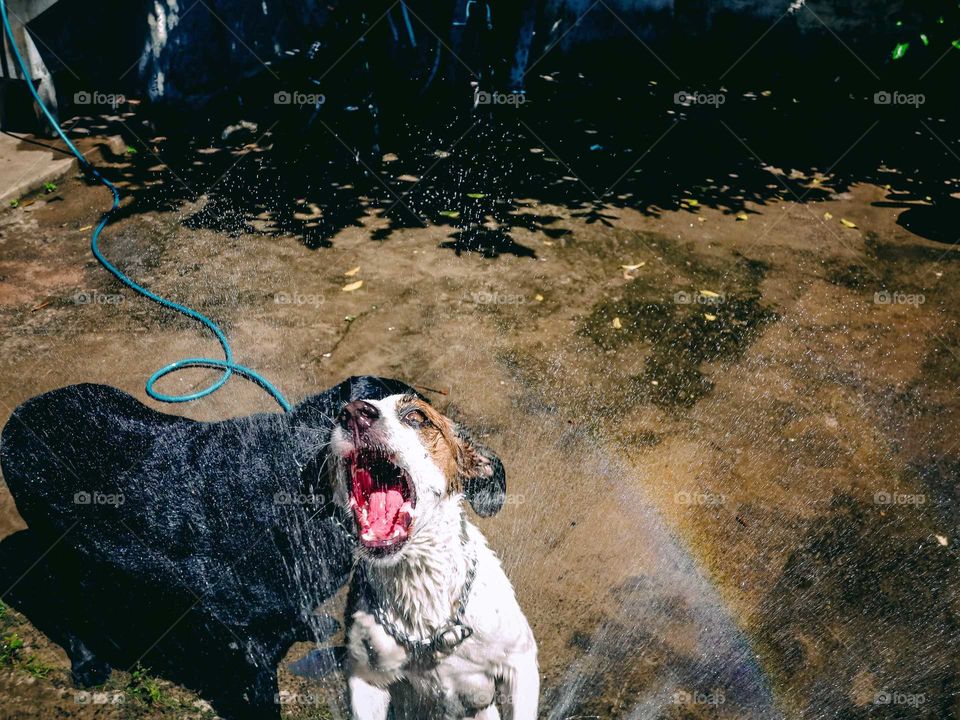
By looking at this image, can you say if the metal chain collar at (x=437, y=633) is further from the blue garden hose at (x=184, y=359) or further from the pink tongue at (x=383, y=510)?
the blue garden hose at (x=184, y=359)

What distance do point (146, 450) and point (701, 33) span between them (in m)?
13.2

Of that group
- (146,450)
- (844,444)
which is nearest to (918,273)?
(844,444)

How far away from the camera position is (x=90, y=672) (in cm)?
382

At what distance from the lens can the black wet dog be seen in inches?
143

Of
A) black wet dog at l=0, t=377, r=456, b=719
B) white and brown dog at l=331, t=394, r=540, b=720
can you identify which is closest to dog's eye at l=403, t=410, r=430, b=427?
white and brown dog at l=331, t=394, r=540, b=720

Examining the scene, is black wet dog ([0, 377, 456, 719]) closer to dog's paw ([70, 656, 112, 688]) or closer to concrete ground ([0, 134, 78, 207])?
dog's paw ([70, 656, 112, 688])

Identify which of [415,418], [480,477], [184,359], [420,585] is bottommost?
[184,359]

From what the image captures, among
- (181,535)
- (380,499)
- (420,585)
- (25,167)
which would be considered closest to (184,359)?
(181,535)

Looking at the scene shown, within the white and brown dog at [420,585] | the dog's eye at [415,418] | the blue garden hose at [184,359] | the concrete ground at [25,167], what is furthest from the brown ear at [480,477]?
the concrete ground at [25,167]

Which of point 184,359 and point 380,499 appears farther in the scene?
point 184,359

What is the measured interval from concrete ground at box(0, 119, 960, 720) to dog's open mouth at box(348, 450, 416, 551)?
4.11 ft

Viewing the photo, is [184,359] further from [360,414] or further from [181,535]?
[360,414]

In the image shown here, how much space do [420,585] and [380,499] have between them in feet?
1.27

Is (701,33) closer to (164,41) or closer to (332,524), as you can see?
(164,41)
